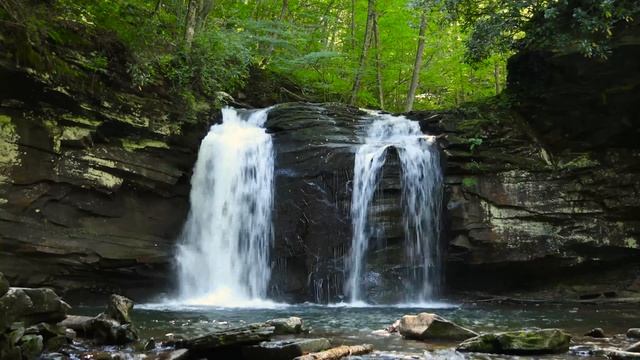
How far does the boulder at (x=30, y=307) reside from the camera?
5.63 metres

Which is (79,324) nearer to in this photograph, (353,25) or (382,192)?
(382,192)

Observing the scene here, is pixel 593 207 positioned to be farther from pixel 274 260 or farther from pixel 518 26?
pixel 274 260

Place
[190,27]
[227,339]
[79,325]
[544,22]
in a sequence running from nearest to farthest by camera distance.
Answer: [227,339], [79,325], [544,22], [190,27]

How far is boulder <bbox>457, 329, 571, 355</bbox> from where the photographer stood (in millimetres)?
6707

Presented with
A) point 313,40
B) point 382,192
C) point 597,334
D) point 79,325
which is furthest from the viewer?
point 313,40

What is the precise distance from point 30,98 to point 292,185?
20.9 feet

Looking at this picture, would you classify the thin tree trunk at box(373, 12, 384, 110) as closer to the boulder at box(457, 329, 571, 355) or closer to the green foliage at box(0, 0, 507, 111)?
the green foliage at box(0, 0, 507, 111)

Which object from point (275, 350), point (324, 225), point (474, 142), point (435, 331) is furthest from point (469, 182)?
point (275, 350)

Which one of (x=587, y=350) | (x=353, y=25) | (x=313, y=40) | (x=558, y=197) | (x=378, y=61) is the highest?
(x=353, y=25)

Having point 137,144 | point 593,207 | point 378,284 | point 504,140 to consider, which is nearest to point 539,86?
point 504,140

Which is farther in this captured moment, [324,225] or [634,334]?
[324,225]

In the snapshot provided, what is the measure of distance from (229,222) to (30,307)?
8.76 metres

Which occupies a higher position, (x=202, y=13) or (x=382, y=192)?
(x=202, y=13)

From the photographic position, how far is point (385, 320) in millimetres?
10086
